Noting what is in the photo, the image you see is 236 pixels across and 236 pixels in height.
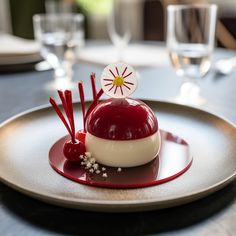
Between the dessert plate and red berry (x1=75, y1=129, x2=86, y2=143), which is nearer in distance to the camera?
the dessert plate

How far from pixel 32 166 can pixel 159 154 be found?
0.53 feet

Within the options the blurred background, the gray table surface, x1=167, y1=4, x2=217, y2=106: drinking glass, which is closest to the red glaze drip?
the gray table surface

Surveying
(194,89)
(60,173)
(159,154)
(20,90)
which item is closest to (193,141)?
(159,154)

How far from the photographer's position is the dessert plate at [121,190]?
391 mm

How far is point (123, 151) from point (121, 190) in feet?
0.22

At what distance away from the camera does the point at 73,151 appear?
0.50 meters

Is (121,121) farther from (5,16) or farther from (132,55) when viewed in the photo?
(5,16)

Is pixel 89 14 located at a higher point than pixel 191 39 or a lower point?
lower

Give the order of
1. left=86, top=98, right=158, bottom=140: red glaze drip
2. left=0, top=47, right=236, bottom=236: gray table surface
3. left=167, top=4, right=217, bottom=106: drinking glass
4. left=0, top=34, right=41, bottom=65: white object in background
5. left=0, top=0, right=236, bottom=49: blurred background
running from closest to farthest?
1. left=0, top=47, right=236, bottom=236: gray table surface
2. left=86, top=98, right=158, bottom=140: red glaze drip
3. left=167, top=4, right=217, bottom=106: drinking glass
4. left=0, top=34, right=41, bottom=65: white object in background
5. left=0, top=0, right=236, bottom=49: blurred background

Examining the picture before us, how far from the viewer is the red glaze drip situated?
49 cm

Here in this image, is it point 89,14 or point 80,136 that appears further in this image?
point 89,14

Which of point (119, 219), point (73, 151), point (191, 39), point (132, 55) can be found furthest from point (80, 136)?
point (132, 55)

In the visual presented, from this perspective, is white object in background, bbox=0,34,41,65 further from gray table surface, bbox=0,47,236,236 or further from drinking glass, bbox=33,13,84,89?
gray table surface, bbox=0,47,236,236

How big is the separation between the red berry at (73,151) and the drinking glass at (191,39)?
0.42 meters
